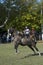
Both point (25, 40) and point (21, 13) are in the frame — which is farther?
point (21, 13)

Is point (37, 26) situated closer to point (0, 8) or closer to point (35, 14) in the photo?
point (35, 14)

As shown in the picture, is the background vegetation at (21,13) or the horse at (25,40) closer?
the horse at (25,40)

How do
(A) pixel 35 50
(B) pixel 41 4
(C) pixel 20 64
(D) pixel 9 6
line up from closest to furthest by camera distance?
(C) pixel 20 64
(A) pixel 35 50
(B) pixel 41 4
(D) pixel 9 6

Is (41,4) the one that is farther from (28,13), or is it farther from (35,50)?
(35,50)

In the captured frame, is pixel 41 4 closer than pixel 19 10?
Yes

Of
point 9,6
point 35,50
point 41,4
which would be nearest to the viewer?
point 35,50

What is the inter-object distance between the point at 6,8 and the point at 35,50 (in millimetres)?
34474

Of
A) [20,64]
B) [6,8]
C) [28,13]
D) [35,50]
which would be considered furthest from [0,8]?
[20,64]

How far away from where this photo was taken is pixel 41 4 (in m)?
49.8

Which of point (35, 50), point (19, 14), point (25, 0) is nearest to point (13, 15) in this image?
point (19, 14)

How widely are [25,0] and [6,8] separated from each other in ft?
13.6

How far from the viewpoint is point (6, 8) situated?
53.6 metres

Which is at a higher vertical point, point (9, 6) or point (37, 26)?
point (9, 6)

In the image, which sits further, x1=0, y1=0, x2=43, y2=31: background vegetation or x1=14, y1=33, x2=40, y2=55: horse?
x1=0, y1=0, x2=43, y2=31: background vegetation
